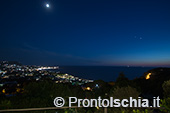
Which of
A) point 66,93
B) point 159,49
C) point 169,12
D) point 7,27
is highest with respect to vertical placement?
point 7,27

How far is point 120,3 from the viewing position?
13.3 metres

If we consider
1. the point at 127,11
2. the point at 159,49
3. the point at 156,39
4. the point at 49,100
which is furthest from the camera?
the point at 159,49

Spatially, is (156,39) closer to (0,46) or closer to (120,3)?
(120,3)

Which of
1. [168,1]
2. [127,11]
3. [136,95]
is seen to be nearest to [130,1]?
[127,11]

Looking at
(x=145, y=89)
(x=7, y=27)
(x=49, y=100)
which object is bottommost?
(x=145, y=89)

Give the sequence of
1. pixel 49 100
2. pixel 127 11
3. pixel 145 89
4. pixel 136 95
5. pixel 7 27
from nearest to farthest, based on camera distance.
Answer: pixel 136 95 → pixel 49 100 → pixel 127 11 → pixel 145 89 → pixel 7 27

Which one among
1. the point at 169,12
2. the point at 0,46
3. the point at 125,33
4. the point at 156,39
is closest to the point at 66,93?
the point at 169,12

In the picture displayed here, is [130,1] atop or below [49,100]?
atop

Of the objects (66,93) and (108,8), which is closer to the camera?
(66,93)

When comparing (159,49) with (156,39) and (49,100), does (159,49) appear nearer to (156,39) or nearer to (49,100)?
(156,39)

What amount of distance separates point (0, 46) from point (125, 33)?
47689 millimetres

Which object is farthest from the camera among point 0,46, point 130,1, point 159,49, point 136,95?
point 0,46

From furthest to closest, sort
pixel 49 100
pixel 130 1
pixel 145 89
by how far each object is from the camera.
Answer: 1. pixel 145 89
2. pixel 130 1
3. pixel 49 100

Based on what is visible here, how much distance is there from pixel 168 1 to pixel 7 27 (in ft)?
119
